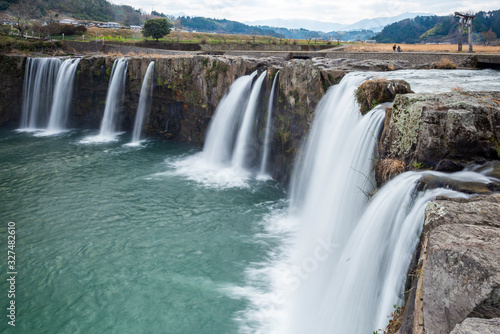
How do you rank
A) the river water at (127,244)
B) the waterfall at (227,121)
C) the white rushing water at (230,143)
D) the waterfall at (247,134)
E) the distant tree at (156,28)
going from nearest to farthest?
1. the river water at (127,244)
2. the white rushing water at (230,143)
3. the waterfall at (247,134)
4. the waterfall at (227,121)
5. the distant tree at (156,28)

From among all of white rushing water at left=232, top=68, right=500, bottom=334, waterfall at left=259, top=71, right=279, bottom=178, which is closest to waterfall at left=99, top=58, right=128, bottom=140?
waterfall at left=259, top=71, right=279, bottom=178

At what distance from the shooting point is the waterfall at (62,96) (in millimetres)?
29875

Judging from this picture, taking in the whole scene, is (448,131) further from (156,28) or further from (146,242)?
(156,28)

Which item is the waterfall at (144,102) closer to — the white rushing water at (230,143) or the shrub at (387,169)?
the white rushing water at (230,143)

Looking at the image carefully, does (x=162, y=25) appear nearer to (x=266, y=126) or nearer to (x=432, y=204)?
(x=266, y=126)

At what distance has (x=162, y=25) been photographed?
54.2 metres

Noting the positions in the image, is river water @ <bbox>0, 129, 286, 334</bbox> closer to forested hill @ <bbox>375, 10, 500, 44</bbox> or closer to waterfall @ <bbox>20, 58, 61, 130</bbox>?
waterfall @ <bbox>20, 58, 61, 130</bbox>

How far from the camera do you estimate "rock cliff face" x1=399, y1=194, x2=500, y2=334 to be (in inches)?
147

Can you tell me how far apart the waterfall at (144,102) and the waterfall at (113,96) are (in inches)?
79.5

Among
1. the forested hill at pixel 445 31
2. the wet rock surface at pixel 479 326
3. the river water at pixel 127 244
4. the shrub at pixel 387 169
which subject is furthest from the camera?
the forested hill at pixel 445 31

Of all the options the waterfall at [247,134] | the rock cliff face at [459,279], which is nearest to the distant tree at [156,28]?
the waterfall at [247,134]

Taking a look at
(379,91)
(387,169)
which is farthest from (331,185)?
(387,169)

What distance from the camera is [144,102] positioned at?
27828mm

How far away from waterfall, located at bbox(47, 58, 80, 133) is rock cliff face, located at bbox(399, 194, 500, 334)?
103 ft
